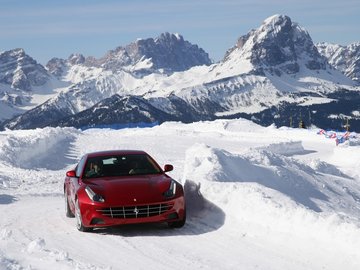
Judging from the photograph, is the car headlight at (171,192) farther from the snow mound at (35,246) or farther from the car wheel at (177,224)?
the snow mound at (35,246)

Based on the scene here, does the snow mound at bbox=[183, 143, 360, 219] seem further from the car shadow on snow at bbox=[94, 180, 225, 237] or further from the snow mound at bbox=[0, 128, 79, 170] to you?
the snow mound at bbox=[0, 128, 79, 170]

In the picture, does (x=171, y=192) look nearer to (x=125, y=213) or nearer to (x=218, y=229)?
(x=125, y=213)

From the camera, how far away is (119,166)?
10812 mm

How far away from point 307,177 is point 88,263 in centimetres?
1010

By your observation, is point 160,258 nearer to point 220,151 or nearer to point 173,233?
point 173,233

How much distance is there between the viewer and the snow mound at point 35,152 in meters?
25.3

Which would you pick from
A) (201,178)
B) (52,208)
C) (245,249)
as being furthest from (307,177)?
(245,249)

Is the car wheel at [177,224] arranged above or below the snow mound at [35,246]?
below


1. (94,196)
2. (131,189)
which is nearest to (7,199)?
(94,196)

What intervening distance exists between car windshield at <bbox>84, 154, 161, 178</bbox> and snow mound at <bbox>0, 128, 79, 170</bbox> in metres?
13.9

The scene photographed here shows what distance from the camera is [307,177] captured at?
54.2 ft

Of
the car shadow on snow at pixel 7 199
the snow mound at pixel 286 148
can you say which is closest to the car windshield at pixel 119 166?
the car shadow on snow at pixel 7 199

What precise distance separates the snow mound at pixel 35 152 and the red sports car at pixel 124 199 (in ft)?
47.4

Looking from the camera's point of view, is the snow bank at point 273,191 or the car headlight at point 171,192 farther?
the car headlight at point 171,192
